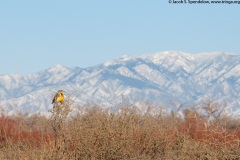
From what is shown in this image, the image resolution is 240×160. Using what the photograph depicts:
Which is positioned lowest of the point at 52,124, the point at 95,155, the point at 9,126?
the point at 9,126

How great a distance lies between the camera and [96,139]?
42.5 ft

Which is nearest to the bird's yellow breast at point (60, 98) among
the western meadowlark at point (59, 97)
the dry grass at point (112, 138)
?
the western meadowlark at point (59, 97)

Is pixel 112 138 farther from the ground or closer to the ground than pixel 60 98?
closer to the ground

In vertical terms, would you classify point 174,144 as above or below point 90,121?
below

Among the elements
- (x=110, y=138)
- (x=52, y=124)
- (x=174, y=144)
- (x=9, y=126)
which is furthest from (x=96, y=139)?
(x=9, y=126)

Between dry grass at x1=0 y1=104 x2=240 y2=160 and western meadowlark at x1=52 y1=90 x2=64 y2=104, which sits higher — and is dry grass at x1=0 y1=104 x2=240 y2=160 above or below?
below

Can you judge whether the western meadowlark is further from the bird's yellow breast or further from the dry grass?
the dry grass

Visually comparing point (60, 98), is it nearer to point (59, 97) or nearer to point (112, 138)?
point (59, 97)

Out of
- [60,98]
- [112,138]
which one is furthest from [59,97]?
[112,138]

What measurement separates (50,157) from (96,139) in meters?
1.59

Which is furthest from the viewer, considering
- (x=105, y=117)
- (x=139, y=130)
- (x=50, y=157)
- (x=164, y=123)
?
(x=164, y=123)

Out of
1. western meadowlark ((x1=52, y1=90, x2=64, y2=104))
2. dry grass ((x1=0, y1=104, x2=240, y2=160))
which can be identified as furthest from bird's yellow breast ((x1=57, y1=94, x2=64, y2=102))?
dry grass ((x1=0, y1=104, x2=240, y2=160))

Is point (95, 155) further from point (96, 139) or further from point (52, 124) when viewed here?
point (52, 124)

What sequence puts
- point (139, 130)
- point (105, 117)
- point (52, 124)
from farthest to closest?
point (139, 130) → point (105, 117) → point (52, 124)
